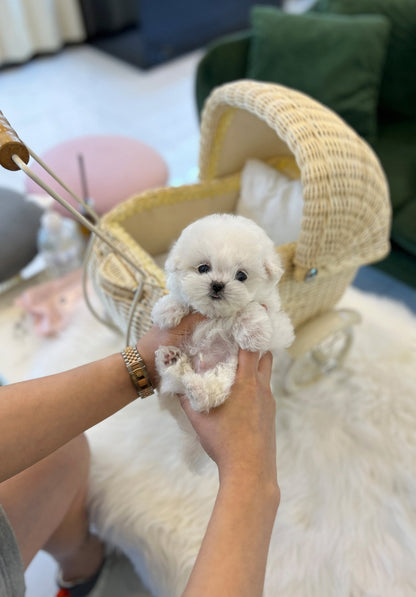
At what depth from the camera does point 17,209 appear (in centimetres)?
144

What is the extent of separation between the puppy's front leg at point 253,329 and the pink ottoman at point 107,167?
0.97 metres

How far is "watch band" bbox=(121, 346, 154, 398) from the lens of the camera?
71 centimetres

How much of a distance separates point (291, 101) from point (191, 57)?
260 cm

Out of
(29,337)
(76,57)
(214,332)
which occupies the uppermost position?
(214,332)

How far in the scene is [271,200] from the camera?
3.65 ft

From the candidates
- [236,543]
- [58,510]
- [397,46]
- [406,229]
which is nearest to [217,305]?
[236,543]

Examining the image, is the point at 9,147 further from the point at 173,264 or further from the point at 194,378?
the point at 194,378

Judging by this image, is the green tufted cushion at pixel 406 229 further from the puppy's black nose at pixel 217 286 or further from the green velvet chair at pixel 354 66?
the puppy's black nose at pixel 217 286

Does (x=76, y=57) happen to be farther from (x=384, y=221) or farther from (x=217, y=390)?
(x=217, y=390)

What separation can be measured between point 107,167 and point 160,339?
41.0 inches

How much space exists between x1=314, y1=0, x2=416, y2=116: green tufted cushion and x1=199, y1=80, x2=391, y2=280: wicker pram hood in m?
0.82

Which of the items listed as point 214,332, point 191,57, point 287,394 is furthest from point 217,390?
point 191,57

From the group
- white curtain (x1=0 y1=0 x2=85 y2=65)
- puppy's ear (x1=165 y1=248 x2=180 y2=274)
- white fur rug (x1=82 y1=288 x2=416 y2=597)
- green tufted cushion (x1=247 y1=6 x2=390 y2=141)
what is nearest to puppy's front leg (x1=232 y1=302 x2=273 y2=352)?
puppy's ear (x1=165 y1=248 x2=180 y2=274)

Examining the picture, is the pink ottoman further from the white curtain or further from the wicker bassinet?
the white curtain
